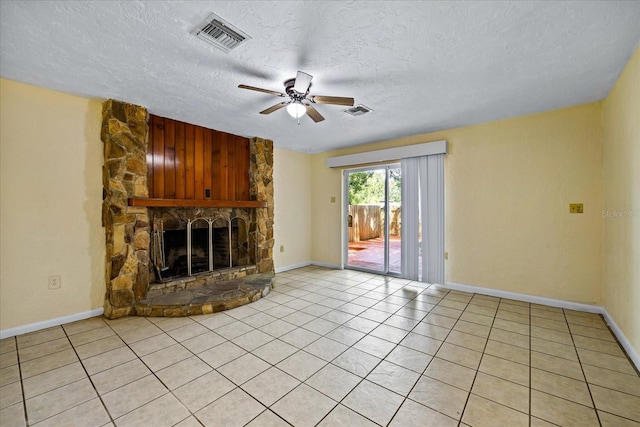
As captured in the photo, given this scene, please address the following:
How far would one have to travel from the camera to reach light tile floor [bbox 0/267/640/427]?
5.15 ft

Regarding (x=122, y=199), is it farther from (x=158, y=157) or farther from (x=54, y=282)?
(x=54, y=282)

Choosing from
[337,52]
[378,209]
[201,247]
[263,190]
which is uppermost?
[337,52]

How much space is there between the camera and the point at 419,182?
13.8ft

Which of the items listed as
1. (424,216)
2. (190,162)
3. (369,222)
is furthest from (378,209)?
(190,162)

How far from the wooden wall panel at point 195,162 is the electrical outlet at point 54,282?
1.23 m

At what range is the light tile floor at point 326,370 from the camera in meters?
1.57

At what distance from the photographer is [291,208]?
533cm

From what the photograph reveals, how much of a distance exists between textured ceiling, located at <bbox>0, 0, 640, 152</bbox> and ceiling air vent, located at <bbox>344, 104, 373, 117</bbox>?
10 cm

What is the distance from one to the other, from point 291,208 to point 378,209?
1726 millimetres

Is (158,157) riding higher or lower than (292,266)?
higher

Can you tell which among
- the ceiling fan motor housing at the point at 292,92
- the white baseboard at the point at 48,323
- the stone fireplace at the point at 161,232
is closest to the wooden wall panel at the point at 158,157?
the stone fireplace at the point at 161,232

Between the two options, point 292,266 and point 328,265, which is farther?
point 328,265

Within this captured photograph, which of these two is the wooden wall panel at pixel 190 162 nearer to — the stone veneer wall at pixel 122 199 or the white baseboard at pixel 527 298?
the stone veneer wall at pixel 122 199

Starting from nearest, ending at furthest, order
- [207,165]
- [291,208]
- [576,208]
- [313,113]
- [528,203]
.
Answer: [313,113] → [576,208] → [528,203] → [207,165] → [291,208]
